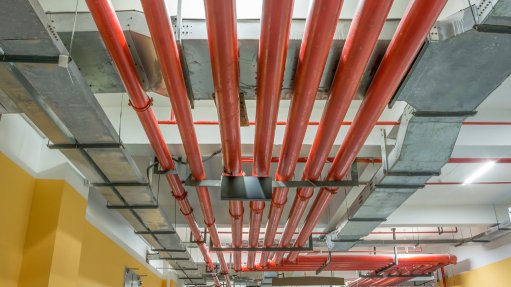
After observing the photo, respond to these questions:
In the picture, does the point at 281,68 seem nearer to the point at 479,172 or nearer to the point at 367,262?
the point at 479,172

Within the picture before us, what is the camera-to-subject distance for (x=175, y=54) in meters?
2.34

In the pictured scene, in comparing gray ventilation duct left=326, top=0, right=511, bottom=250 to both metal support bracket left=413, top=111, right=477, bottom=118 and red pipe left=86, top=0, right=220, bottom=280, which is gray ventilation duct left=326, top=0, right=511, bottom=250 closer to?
metal support bracket left=413, top=111, right=477, bottom=118

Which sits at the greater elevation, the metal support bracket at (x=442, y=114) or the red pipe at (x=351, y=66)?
the metal support bracket at (x=442, y=114)

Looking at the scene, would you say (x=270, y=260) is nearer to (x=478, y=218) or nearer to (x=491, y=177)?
(x=478, y=218)

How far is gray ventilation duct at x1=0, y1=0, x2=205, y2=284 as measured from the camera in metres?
2.19

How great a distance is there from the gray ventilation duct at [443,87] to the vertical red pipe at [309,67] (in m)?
0.60

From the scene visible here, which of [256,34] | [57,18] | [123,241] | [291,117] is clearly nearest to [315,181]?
[291,117]

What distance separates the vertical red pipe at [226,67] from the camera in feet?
6.46

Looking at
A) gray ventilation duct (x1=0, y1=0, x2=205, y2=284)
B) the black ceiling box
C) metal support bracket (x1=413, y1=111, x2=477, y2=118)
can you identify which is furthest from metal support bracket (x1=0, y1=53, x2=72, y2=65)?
metal support bracket (x1=413, y1=111, x2=477, y2=118)

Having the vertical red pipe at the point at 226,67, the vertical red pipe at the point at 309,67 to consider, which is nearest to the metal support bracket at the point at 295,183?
the vertical red pipe at the point at 309,67

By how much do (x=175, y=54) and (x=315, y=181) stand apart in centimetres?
222

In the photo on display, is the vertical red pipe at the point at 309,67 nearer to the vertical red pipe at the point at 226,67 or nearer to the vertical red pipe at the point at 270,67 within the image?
the vertical red pipe at the point at 270,67

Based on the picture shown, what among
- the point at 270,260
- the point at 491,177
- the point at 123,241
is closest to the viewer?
the point at 491,177

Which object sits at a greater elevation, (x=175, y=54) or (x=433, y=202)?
(x=433, y=202)
